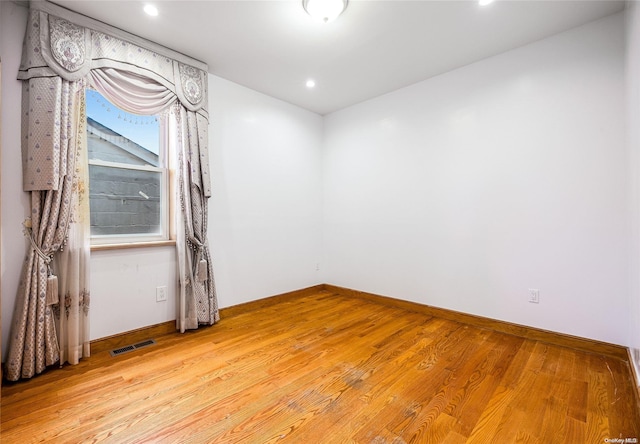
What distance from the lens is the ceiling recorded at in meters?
2.06

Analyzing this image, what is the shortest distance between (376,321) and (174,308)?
6.68 ft

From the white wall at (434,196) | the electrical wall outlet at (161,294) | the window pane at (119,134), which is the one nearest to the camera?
the white wall at (434,196)

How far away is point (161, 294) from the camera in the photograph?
264 cm

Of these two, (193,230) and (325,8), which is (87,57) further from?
(325,8)

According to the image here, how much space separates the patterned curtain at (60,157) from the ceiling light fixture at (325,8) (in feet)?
4.75

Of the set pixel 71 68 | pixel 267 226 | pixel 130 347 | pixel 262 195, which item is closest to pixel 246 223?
pixel 267 226

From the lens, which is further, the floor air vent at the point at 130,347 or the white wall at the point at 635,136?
the floor air vent at the point at 130,347

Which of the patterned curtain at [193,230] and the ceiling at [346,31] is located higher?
the ceiling at [346,31]

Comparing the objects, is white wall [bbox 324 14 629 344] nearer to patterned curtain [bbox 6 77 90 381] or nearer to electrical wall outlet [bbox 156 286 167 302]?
electrical wall outlet [bbox 156 286 167 302]

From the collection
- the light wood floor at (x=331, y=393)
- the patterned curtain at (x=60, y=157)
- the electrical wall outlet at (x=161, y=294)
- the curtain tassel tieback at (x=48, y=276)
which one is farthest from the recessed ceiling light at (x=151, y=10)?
the light wood floor at (x=331, y=393)

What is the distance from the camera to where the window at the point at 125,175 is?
2.35m

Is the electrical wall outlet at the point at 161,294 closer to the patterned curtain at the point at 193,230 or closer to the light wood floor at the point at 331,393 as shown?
the patterned curtain at the point at 193,230

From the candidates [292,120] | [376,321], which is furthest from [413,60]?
[376,321]

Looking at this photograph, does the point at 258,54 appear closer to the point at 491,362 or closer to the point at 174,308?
the point at 174,308
